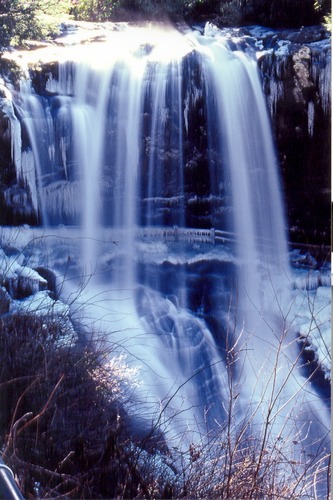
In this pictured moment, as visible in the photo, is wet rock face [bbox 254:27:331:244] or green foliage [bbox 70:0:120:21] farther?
green foliage [bbox 70:0:120:21]

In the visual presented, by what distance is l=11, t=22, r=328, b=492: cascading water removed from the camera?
2.09 metres

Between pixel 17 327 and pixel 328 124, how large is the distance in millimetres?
1290

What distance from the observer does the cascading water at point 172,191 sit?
209cm

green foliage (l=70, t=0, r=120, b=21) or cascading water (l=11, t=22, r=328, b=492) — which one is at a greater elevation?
green foliage (l=70, t=0, r=120, b=21)

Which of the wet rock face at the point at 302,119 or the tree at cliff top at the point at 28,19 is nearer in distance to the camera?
the wet rock face at the point at 302,119

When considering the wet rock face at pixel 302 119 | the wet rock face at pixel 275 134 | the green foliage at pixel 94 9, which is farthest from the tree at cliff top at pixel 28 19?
the wet rock face at pixel 302 119

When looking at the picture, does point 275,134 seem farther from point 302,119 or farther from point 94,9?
point 94,9

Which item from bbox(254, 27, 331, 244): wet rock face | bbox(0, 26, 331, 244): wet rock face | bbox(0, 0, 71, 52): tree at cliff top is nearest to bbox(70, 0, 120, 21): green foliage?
bbox(0, 0, 71, 52): tree at cliff top

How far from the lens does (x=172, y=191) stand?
2115mm

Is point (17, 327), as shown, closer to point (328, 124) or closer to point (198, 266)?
point (198, 266)

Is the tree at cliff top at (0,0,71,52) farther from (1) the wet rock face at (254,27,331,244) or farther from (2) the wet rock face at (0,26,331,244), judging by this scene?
(1) the wet rock face at (254,27,331,244)

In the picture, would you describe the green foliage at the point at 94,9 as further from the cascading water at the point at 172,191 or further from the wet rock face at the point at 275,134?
the wet rock face at the point at 275,134

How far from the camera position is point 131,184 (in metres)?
2.13

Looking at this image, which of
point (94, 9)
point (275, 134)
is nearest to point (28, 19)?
point (94, 9)
